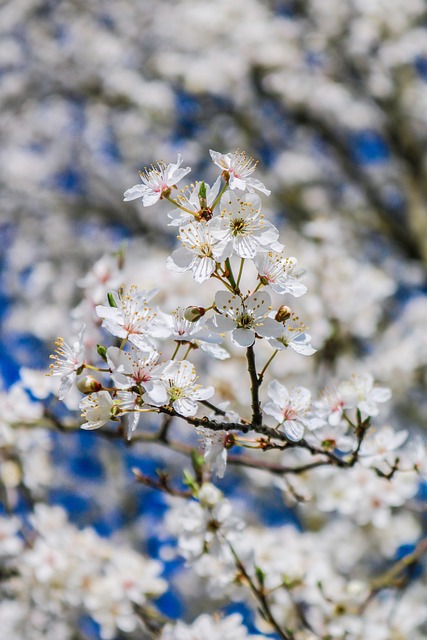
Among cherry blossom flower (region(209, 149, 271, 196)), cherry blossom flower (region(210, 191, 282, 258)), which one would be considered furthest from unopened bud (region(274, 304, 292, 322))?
cherry blossom flower (region(209, 149, 271, 196))

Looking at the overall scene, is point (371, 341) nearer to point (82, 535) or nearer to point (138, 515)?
point (82, 535)

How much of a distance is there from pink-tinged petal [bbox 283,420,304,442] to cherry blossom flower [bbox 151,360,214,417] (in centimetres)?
21

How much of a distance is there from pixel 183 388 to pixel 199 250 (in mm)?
281

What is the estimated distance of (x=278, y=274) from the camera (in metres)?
1.16

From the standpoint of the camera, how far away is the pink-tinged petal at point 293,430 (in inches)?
47.9

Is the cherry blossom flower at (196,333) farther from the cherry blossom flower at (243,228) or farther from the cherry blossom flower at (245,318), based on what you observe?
the cherry blossom flower at (243,228)

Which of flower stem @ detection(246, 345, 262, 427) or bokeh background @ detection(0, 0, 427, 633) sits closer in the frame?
flower stem @ detection(246, 345, 262, 427)

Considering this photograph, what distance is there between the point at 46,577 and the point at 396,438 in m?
1.60

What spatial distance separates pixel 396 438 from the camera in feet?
5.31

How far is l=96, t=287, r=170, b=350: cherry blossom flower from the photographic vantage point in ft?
3.77

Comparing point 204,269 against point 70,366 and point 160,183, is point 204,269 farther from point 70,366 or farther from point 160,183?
point 70,366

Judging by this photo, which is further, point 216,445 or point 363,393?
point 363,393

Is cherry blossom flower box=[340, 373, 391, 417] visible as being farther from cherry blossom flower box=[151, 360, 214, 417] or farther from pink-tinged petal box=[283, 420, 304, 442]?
cherry blossom flower box=[151, 360, 214, 417]

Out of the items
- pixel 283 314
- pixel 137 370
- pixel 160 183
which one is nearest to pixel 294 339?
pixel 283 314
